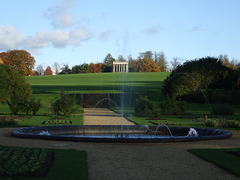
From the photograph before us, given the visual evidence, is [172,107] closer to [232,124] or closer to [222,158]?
[232,124]

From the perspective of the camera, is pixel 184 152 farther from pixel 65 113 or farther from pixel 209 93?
pixel 209 93

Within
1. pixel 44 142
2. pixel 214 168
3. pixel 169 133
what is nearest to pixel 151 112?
pixel 169 133

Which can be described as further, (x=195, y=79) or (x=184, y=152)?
(x=195, y=79)

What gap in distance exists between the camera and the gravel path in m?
6.24

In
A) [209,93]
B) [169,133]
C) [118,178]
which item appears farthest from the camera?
[209,93]

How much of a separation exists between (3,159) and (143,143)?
4739 mm

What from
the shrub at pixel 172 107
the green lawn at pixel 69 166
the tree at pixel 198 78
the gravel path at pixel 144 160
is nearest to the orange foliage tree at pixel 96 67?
the tree at pixel 198 78

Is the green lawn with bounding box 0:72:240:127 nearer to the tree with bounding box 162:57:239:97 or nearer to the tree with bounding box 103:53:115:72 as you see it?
the tree with bounding box 162:57:239:97

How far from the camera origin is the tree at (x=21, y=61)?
80188 millimetres

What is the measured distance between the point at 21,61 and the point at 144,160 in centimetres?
7809

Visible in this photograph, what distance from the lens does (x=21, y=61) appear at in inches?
3172

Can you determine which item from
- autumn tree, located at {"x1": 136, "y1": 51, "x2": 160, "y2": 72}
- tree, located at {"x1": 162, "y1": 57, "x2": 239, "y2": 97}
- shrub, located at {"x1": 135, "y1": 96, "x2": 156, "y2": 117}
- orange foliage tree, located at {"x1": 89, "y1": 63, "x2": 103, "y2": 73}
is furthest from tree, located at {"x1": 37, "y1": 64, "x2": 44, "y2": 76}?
shrub, located at {"x1": 135, "y1": 96, "x2": 156, "y2": 117}

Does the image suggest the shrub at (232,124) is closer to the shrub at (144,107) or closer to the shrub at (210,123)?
the shrub at (210,123)

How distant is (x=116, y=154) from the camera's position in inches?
329
